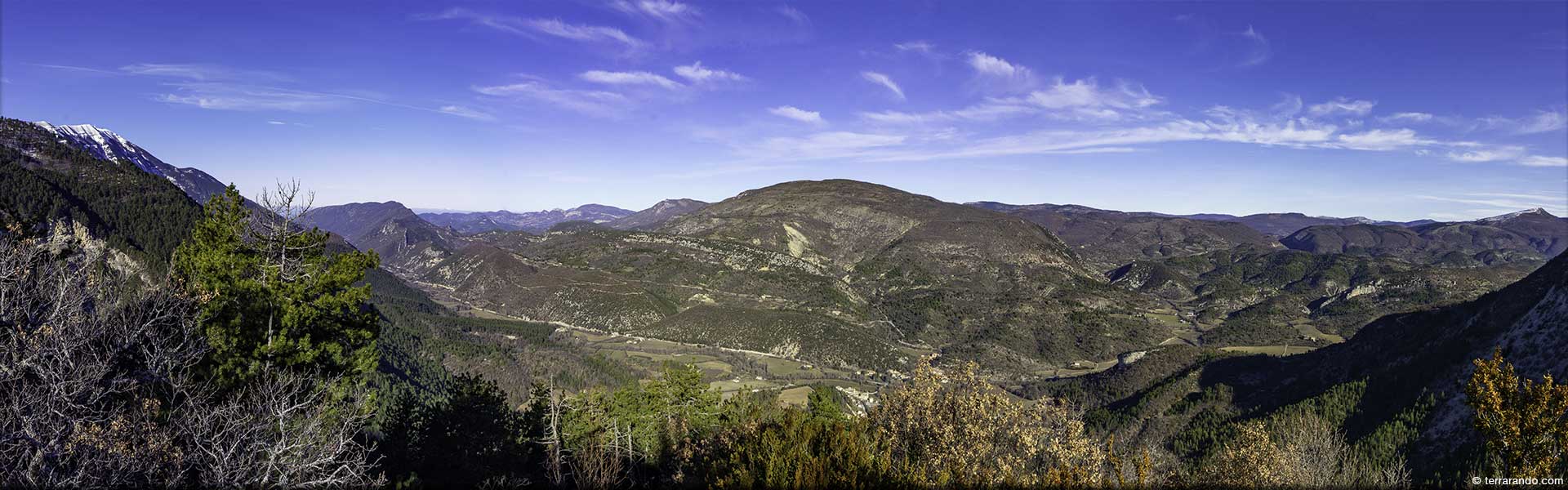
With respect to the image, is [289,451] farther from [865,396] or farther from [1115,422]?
[865,396]

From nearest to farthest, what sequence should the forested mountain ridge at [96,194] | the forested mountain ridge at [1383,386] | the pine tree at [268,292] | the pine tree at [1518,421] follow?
the pine tree at [1518,421], the pine tree at [268,292], the forested mountain ridge at [1383,386], the forested mountain ridge at [96,194]

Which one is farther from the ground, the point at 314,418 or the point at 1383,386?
the point at 314,418

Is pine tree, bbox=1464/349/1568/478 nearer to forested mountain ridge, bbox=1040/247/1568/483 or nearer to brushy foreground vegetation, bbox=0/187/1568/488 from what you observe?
brushy foreground vegetation, bbox=0/187/1568/488

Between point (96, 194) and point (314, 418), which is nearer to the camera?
point (314, 418)

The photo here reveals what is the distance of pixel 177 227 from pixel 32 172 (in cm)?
3650

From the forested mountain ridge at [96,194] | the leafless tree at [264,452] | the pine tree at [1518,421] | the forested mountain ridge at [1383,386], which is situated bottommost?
the forested mountain ridge at [1383,386]

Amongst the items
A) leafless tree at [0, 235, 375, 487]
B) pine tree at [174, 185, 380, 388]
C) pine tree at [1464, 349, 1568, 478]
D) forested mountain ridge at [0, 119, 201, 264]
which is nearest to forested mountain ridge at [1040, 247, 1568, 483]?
pine tree at [1464, 349, 1568, 478]

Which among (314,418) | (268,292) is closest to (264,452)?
(314,418)

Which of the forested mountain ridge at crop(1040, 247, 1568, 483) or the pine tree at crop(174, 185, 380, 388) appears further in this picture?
the forested mountain ridge at crop(1040, 247, 1568, 483)

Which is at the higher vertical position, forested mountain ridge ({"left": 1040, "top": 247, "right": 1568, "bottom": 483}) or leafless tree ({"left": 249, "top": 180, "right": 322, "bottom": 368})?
leafless tree ({"left": 249, "top": 180, "right": 322, "bottom": 368})

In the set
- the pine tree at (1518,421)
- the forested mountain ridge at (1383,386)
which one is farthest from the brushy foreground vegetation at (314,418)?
the forested mountain ridge at (1383,386)

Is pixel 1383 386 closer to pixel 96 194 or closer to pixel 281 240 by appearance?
pixel 281 240

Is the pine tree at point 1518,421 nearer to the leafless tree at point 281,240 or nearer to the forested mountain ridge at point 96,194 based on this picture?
the leafless tree at point 281,240

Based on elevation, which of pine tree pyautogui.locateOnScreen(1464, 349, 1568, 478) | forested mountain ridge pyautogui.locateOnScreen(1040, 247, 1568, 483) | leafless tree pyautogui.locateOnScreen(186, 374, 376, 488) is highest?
pine tree pyautogui.locateOnScreen(1464, 349, 1568, 478)
